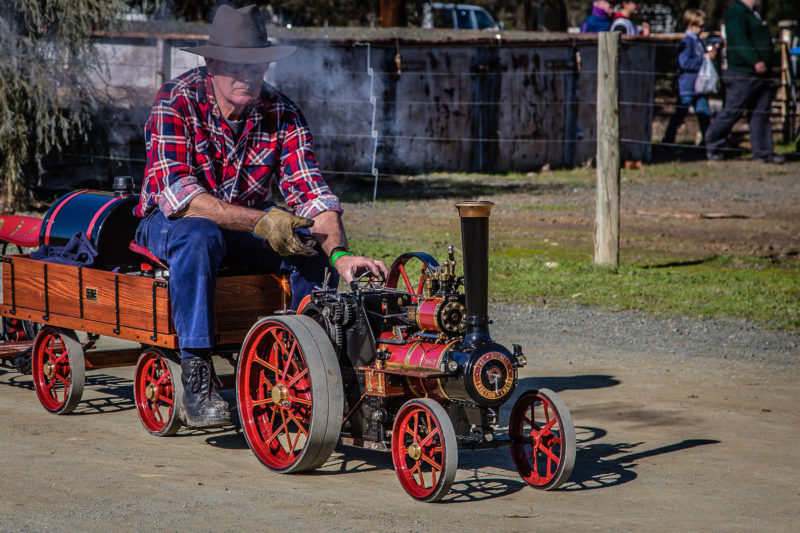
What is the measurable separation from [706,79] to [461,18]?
37.0 feet

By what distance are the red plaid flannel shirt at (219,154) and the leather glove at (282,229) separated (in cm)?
41

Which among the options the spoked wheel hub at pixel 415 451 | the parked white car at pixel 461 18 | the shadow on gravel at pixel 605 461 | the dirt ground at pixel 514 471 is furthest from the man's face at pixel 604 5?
the spoked wheel hub at pixel 415 451

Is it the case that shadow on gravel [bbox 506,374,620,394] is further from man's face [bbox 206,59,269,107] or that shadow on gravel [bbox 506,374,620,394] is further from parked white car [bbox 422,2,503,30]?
parked white car [bbox 422,2,503,30]

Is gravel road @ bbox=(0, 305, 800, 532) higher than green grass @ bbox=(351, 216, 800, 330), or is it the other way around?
green grass @ bbox=(351, 216, 800, 330)

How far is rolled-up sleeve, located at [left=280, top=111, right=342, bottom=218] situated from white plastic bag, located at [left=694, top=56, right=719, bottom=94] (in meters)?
15.7

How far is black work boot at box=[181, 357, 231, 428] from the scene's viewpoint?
17.0ft

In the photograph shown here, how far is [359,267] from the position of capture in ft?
16.9

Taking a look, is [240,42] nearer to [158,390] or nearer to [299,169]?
[299,169]

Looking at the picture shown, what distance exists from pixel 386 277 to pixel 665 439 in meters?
1.65

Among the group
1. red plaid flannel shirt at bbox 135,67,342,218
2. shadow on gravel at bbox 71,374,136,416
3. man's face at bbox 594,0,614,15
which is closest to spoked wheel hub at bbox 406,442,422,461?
red plaid flannel shirt at bbox 135,67,342,218

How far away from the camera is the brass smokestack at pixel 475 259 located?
443 centimetres

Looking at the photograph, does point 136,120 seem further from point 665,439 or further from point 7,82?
point 665,439

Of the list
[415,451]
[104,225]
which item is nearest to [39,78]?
[104,225]

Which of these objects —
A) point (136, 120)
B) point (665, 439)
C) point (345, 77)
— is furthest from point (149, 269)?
point (345, 77)
